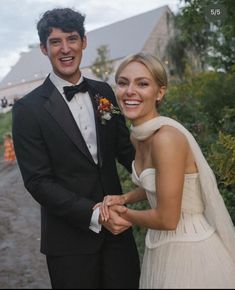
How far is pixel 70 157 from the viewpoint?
2607 millimetres

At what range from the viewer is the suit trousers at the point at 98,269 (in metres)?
2.63

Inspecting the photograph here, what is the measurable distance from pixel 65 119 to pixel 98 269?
928 millimetres

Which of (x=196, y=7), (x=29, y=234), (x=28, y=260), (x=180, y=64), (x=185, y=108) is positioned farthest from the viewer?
(x=180, y=64)

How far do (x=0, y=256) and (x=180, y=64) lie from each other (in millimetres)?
20793

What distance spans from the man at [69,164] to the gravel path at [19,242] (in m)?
0.74

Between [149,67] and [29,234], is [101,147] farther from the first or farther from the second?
[29,234]

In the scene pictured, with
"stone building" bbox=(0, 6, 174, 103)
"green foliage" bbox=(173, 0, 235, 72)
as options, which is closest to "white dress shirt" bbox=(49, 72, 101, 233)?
"green foliage" bbox=(173, 0, 235, 72)

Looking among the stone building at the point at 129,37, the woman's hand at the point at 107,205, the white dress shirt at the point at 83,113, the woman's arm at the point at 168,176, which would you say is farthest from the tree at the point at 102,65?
the woman's arm at the point at 168,176

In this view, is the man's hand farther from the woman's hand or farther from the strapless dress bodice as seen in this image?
the strapless dress bodice

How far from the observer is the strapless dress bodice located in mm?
2182

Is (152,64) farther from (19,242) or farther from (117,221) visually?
(19,242)

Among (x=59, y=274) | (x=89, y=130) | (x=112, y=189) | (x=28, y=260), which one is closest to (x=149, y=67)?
(x=89, y=130)

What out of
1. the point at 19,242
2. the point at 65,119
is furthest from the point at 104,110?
the point at 19,242

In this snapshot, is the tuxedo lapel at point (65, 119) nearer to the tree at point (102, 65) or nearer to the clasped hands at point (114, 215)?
the clasped hands at point (114, 215)
